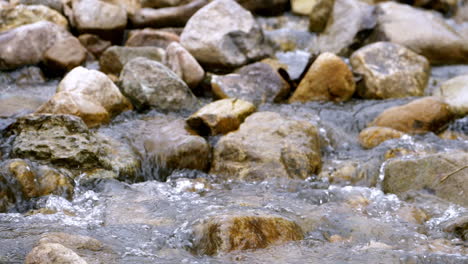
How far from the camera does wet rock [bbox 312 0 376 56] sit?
29.6 ft

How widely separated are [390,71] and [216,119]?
3.00 meters

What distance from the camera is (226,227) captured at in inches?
139

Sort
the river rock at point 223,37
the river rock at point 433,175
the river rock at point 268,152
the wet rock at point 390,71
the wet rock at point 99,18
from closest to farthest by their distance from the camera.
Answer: the river rock at point 433,175
the river rock at point 268,152
the wet rock at point 390,71
the river rock at point 223,37
the wet rock at point 99,18

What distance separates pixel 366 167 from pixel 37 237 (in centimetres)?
318

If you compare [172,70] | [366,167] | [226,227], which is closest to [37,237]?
[226,227]

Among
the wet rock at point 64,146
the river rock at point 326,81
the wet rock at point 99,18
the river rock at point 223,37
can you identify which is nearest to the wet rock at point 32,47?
the wet rock at point 99,18

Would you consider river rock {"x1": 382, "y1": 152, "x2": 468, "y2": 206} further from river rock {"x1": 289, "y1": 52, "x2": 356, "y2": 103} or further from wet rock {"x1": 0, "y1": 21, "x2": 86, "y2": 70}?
wet rock {"x1": 0, "y1": 21, "x2": 86, "y2": 70}

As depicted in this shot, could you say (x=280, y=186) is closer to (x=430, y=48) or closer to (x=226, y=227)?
(x=226, y=227)

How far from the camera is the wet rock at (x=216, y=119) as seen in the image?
5.87 meters

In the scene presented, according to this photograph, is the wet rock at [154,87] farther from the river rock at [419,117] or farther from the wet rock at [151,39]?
the river rock at [419,117]

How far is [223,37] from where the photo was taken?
839 cm

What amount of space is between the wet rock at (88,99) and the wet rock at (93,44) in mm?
2153

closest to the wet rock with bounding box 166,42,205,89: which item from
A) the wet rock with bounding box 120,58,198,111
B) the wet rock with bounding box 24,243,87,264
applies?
the wet rock with bounding box 120,58,198,111

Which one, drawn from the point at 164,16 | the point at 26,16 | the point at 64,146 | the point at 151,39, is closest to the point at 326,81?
the point at 151,39
